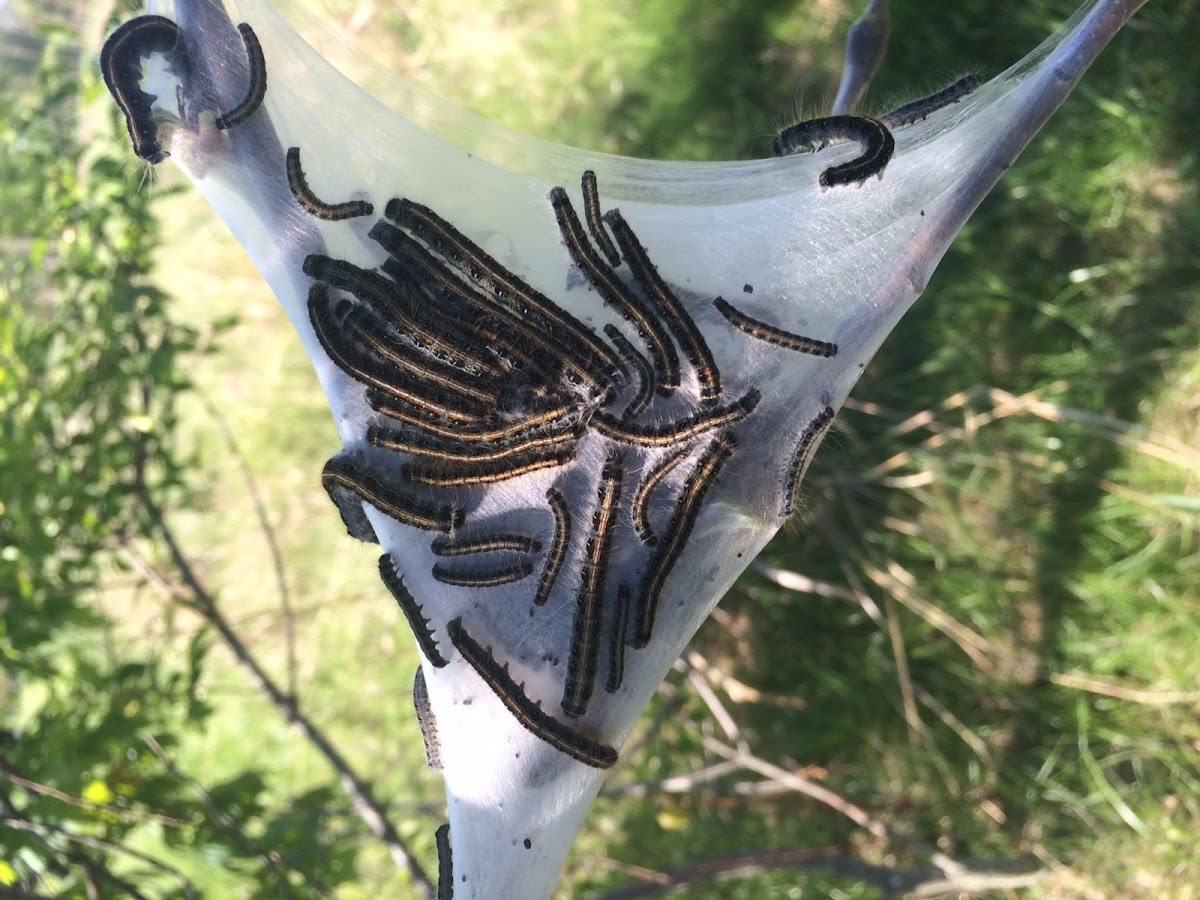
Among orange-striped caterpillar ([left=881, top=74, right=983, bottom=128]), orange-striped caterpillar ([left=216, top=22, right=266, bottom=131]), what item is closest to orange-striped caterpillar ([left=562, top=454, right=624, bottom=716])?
orange-striped caterpillar ([left=881, top=74, right=983, bottom=128])

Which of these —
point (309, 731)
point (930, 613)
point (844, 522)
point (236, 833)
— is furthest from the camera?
point (844, 522)

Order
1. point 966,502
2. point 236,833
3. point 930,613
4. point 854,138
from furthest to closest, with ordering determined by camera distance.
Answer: point 966,502 < point 930,613 < point 236,833 < point 854,138

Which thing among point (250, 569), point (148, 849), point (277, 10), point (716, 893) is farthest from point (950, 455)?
point (148, 849)

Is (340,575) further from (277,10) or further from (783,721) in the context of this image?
(277,10)

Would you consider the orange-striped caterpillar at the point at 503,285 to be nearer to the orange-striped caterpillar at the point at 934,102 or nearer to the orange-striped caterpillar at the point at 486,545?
the orange-striped caterpillar at the point at 486,545

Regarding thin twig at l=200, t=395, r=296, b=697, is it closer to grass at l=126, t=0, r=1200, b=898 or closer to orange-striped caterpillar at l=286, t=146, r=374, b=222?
grass at l=126, t=0, r=1200, b=898

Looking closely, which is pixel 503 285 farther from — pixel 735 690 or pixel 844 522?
pixel 844 522

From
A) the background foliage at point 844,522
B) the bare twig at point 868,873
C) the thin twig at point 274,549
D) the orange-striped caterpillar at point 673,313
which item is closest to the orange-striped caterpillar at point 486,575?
the orange-striped caterpillar at point 673,313

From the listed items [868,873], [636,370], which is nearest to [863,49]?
[636,370]
